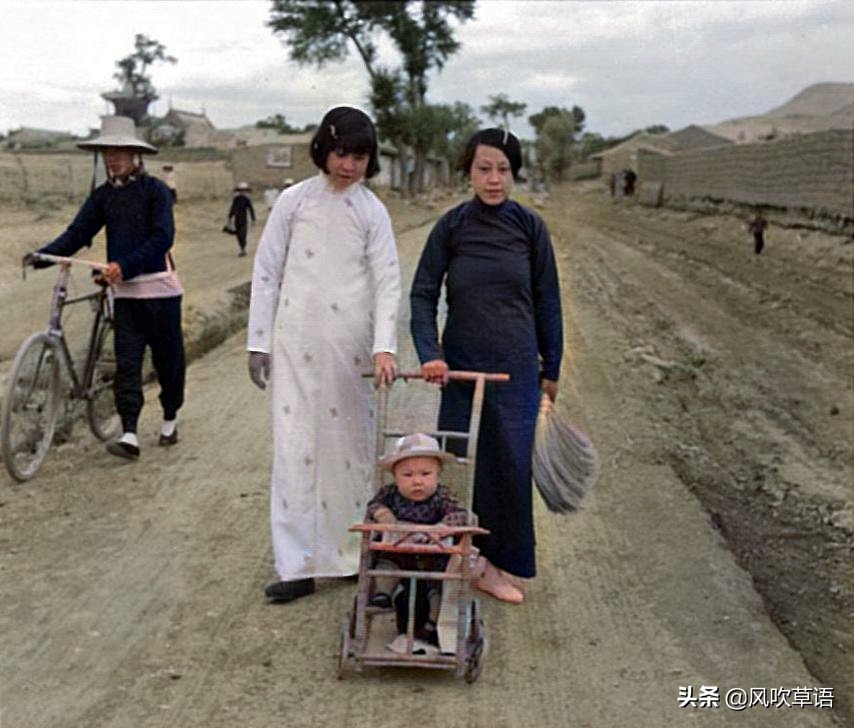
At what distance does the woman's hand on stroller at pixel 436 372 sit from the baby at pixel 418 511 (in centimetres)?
26

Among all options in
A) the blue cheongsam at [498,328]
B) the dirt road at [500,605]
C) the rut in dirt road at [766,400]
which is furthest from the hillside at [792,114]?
the blue cheongsam at [498,328]

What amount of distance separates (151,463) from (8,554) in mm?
1523

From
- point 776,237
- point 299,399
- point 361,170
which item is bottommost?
point 776,237

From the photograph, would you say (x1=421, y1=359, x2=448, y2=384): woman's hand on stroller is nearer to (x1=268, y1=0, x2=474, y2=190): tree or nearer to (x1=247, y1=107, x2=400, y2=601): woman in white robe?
(x1=247, y1=107, x2=400, y2=601): woman in white robe

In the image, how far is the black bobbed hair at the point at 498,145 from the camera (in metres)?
4.34

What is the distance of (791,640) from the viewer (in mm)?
4816

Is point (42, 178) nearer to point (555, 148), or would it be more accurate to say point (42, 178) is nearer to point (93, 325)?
point (93, 325)

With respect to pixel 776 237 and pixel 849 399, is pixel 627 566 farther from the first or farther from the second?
pixel 776 237

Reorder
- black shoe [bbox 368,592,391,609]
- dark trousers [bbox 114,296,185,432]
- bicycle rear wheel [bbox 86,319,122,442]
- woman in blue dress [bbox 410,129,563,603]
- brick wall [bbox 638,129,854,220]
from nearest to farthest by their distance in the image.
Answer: black shoe [bbox 368,592,391,609] < woman in blue dress [bbox 410,129,563,603] < dark trousers [bbox 114,296,185,432] < bicycle rear wheel [bbox 86,319,122,442] < brick wall [bbox 638,129,854,220]

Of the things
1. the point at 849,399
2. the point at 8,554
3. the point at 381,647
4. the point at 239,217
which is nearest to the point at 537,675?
the point at 381,647

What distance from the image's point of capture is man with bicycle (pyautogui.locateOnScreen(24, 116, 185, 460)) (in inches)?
250

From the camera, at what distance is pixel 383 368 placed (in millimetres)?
4324

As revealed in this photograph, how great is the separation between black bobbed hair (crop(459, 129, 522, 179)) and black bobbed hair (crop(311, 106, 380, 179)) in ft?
1.23

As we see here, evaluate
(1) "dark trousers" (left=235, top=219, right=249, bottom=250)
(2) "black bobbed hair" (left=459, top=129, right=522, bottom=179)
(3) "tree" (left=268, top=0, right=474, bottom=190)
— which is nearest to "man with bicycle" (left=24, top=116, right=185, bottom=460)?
(2) "black bobbed hair" (left=459, top=129, right=522, bottom=179)
